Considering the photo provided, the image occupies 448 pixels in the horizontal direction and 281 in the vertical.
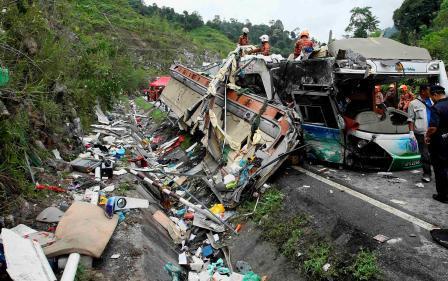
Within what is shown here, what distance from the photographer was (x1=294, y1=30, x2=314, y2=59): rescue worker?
837 cm

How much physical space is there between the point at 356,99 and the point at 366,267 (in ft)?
13.0

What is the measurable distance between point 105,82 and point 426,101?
10696mm

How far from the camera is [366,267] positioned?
4016 mm

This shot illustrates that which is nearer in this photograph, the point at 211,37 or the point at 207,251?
the point at 207,251

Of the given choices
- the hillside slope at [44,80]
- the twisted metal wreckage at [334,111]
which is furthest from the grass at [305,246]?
the hillside slope at [44,80]

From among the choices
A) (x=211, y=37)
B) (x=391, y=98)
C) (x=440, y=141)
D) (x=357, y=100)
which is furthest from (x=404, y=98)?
(x=211, y=37)

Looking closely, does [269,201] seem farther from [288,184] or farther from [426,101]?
[426,101]

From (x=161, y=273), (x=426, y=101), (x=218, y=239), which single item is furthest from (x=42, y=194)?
(x=426, y=101)

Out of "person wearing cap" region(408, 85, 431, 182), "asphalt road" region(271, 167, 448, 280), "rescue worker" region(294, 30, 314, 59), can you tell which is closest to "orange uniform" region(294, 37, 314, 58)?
"rescue worker" region(294, 30, 314, 59)

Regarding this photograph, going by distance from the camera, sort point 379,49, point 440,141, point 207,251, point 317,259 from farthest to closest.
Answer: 1. point 379,49
2. point 207,251
3. point 440,141
4. point 317,259

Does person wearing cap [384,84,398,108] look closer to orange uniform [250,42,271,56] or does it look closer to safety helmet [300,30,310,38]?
safety helmet [300,30,310,38]

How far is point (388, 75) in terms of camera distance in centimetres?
642

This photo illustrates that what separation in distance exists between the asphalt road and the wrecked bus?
61cm

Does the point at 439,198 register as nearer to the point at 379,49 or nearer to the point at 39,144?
the point at 379,49
